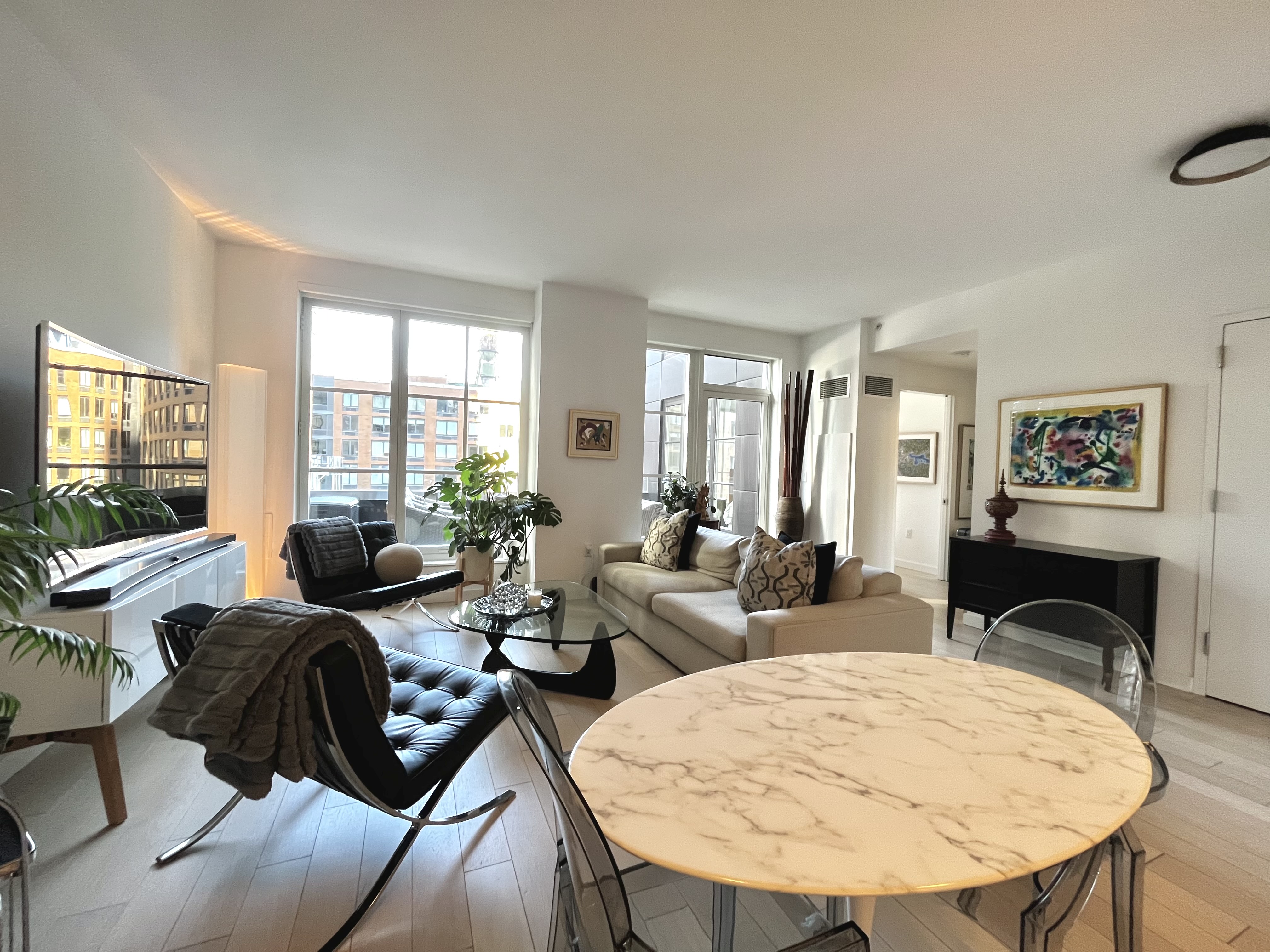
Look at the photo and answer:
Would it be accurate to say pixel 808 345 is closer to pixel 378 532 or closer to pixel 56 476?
pixel 378 532

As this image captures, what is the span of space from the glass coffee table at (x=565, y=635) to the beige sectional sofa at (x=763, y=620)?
38cm

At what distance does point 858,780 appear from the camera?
867mm

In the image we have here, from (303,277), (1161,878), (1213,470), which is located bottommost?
(1161,878)

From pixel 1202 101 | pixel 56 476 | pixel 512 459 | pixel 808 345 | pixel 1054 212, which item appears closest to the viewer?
pixel 56 476

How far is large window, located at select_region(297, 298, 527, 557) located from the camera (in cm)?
424

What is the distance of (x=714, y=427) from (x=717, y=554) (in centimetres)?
222

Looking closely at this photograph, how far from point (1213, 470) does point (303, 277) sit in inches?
231

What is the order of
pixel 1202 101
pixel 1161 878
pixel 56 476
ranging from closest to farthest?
pixel 1161 878
pixel 56 476
pixel 1202 101

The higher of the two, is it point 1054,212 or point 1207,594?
point 1054,212

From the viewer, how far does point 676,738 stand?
988mm

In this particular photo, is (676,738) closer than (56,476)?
Yes

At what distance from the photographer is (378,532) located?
3781mm

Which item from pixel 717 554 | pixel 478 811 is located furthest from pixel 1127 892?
pixel 717 554

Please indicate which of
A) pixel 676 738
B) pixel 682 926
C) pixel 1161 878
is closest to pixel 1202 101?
pixel 1161 878
